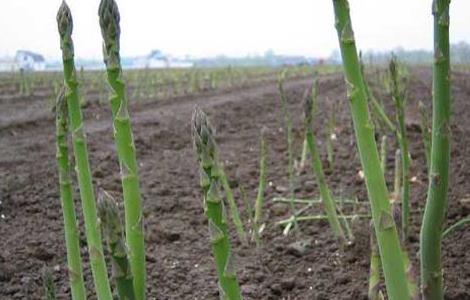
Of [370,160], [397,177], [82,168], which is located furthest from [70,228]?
[397,177]

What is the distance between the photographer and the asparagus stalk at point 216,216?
125 centimetres

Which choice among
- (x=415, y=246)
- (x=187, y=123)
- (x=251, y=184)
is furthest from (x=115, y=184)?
(x=187, y=123)

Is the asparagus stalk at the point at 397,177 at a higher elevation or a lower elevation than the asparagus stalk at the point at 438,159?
lower

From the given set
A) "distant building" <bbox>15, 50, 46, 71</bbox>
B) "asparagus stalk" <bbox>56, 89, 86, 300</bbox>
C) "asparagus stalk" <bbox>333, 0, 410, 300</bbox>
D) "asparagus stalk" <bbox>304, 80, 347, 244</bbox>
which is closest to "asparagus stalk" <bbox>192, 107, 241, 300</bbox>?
"asparagus stalk" <bbox>333, 0, 410, 300</bbox>

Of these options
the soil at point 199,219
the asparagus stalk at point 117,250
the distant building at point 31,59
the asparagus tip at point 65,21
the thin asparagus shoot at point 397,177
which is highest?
the distant building at point 31,59

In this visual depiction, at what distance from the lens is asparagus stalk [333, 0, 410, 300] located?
1329 millimetres

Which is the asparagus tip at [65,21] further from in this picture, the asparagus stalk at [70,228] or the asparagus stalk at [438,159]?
the asparagus stalk at [438,159]

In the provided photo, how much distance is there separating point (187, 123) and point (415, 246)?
19.7ft

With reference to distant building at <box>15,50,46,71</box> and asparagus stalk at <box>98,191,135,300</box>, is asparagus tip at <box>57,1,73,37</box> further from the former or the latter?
distant building at <box>15,50,46,71</box>

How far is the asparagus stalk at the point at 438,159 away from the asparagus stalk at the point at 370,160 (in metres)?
0.25

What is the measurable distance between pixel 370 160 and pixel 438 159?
0.27 m

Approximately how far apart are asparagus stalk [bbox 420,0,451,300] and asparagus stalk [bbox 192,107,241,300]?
0.60 meters

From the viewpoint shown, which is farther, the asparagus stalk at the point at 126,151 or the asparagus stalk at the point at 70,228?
the asparagus stalk at the point at 70,228

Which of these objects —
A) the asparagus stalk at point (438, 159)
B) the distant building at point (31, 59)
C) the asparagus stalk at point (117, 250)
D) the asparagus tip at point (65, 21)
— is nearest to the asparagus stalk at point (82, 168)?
the asparagus tip at point (65, 21)
